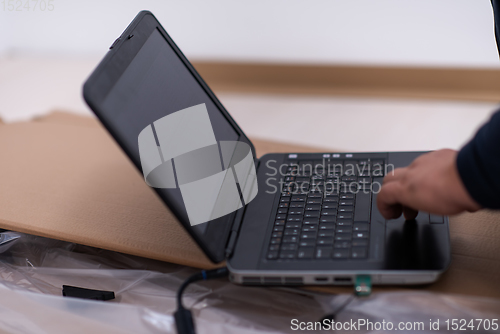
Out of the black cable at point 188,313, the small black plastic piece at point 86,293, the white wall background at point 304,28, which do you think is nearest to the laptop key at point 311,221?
the black cable at point 188,313

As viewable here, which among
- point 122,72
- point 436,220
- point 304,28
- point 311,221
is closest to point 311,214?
point 311,221

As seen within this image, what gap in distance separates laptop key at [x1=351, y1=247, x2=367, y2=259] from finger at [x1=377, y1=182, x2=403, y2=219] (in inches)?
2.2

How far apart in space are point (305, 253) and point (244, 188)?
16 centimetres

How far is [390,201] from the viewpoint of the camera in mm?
482

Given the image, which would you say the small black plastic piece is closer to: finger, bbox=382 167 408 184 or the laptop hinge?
the laptop hinge

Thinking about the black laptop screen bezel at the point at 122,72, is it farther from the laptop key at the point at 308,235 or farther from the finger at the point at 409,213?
the finger at the point at 409,213

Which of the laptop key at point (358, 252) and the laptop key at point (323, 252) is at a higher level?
the laptop key at point (323, 252)

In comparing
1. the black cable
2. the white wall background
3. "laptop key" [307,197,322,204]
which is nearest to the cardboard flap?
the black cable

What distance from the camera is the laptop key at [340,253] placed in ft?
1.52

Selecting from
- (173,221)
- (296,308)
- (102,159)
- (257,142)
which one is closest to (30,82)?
(102,159)

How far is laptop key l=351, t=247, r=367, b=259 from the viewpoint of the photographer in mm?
464

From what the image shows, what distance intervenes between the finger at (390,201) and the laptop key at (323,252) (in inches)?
3.1

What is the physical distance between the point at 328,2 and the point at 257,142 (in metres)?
0.79

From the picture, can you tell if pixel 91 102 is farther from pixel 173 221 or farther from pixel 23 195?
pixel 23 195
